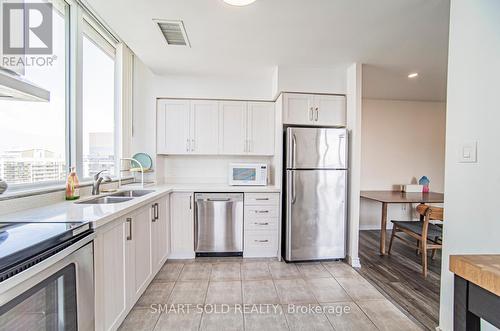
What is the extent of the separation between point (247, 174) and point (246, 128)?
2.27ft

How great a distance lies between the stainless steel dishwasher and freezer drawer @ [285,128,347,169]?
0.89 metres

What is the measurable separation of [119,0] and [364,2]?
1.91 m

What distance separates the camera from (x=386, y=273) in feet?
9.18

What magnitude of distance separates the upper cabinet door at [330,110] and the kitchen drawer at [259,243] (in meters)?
1.64

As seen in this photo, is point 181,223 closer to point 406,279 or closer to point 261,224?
point 261,224

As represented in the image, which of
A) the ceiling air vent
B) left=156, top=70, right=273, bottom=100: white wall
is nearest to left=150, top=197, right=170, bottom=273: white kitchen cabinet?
left=156, top=70, right=273, bottom=100: white wall

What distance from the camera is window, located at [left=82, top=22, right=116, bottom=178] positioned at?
8.28 feet

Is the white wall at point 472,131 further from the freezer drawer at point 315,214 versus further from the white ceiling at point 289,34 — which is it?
the freezer drawer at point 315,214

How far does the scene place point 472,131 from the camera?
1.52 metres

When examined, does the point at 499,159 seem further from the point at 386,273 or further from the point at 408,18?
the point at 386,273

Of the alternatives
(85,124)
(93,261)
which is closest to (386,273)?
(93,261)

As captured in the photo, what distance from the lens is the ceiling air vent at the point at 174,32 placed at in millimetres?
2156

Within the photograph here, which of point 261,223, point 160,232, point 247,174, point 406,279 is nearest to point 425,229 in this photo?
point 406,279

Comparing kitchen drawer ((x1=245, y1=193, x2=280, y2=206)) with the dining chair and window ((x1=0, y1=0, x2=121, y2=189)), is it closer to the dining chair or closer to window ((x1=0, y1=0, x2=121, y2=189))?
the dining chair
